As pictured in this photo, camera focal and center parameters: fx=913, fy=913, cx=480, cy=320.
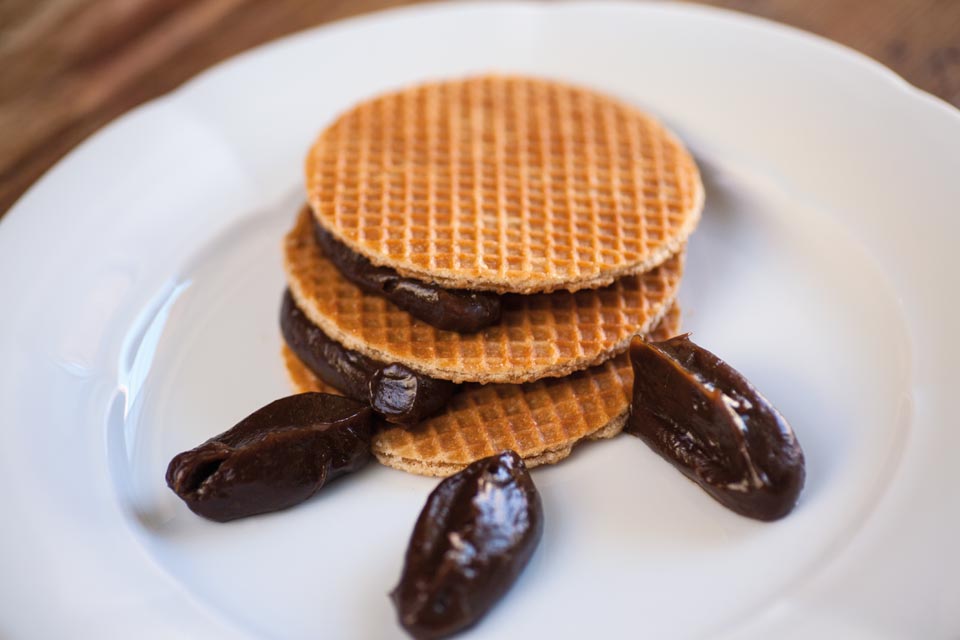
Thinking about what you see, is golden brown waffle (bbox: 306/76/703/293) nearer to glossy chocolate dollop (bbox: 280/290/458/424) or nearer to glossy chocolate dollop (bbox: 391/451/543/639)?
glossy chocolate dollop (bbox: 280/290/458/424)

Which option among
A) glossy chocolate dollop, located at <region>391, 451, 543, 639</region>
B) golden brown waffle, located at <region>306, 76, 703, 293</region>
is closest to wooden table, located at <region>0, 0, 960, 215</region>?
golden brown waffle, located at <region>306, 76, 703, 293</region>

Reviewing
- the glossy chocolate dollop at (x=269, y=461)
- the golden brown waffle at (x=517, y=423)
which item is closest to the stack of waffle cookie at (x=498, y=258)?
the golden brown waffle at (x=517, y=423)

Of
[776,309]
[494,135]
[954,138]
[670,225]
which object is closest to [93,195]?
[494,135]

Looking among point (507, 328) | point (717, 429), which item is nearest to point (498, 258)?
point (507, 328)

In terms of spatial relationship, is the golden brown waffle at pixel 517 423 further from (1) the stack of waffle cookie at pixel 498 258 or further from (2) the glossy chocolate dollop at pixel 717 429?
(2) the glossy chocolate dollop at pixel 717 429

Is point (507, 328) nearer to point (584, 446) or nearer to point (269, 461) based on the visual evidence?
point (584, 446)
